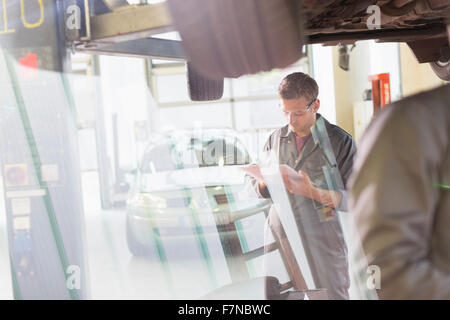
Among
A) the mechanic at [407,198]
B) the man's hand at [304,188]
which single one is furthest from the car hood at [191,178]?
the mechanic at [407,198]

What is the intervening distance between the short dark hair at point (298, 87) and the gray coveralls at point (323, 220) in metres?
0.13

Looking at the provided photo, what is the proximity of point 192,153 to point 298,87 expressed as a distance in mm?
3351

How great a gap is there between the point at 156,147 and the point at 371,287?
4583 millimetres

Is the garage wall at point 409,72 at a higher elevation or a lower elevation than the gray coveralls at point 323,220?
higher

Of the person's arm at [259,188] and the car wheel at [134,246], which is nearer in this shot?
the person's arm at [259,188]

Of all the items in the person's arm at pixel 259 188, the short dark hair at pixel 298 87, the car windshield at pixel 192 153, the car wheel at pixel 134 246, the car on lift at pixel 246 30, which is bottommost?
the car wheel at pixel 134 246

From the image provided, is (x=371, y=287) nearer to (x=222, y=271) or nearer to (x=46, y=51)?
(x=46, y=51)

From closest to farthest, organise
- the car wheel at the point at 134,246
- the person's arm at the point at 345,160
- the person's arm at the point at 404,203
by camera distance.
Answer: the person's arm at the point at 404,203 < the person's arm at the point at 345,160 < the car wheel at the point at 134,246

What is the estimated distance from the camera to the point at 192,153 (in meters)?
5.51

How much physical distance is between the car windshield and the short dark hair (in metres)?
2.66

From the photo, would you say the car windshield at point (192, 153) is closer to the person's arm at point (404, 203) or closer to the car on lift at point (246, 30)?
the car on lift at point (246, 30)

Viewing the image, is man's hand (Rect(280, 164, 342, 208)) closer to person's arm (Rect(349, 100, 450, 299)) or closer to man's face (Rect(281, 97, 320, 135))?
man's face (Rect(281, 97, 320, 135))

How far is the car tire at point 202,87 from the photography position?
1.94 meters

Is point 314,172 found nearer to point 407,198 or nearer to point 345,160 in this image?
point 345,160
